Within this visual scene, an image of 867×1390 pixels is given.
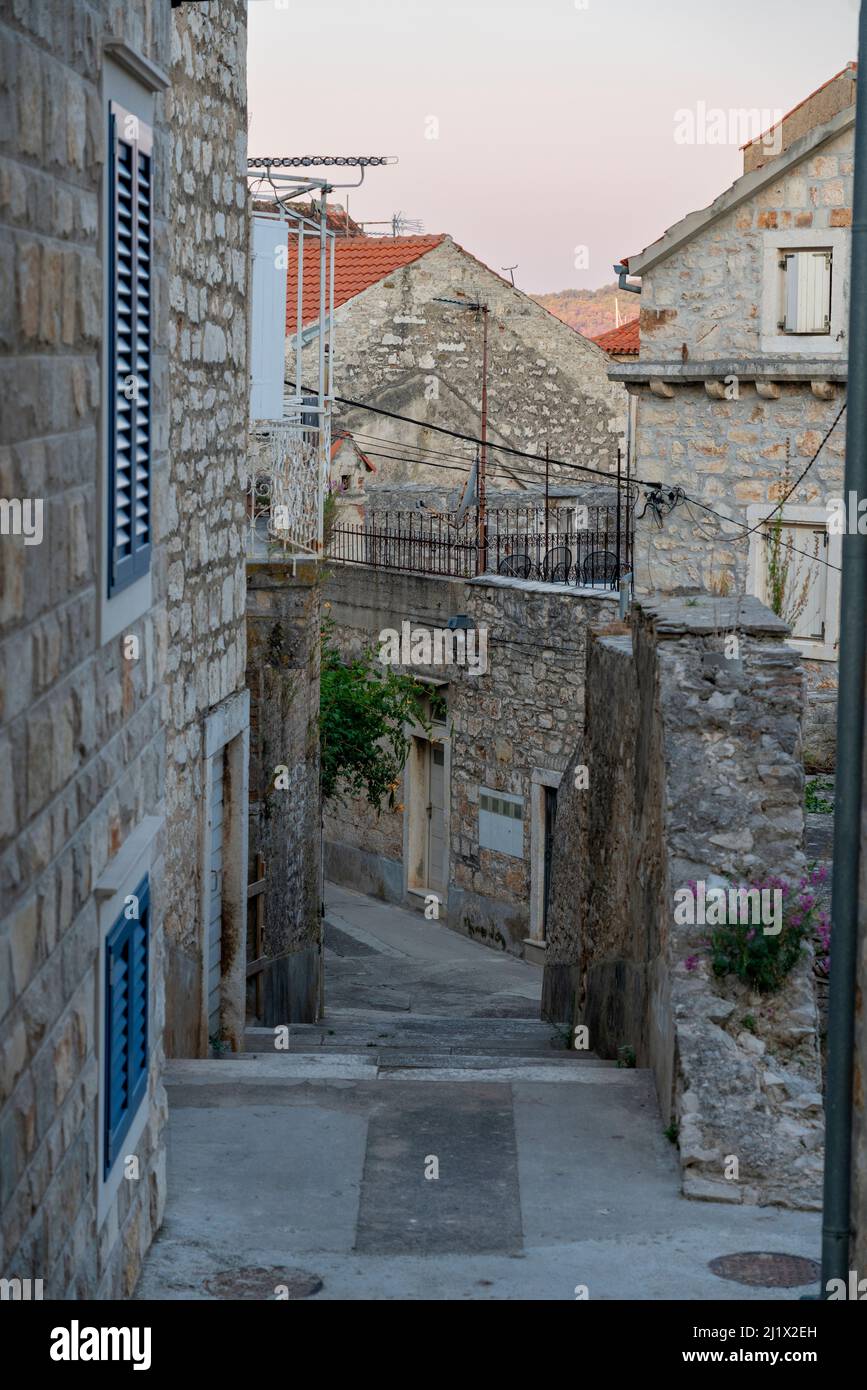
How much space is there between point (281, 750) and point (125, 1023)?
619cm

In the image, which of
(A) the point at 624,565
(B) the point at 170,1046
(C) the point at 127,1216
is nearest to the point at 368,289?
(A) the point at 624,565

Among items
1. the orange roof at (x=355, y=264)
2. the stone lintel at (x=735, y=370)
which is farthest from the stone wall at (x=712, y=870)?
the orange roof at (x=355, y=264)

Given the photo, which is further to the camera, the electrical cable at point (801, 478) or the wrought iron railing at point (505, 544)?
the wrought iron railing at point (505, 544)

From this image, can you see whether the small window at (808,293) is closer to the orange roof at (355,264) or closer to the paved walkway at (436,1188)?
the paved walkway at (436,1188)

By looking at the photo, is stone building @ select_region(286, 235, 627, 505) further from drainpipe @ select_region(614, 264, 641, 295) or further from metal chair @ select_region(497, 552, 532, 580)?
drainpipe @ select_region(614, 264, 641, 295)

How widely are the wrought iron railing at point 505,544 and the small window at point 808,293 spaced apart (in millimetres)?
3176

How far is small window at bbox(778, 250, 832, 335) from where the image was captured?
14.9 metres

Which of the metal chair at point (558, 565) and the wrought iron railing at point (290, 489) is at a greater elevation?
the wrought iron railing at point (290, 489)

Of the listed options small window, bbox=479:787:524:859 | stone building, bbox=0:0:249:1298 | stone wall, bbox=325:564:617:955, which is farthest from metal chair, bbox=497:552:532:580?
stone building, bbox=0:0:249:1298

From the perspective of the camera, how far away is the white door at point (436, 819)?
18609 millimetres

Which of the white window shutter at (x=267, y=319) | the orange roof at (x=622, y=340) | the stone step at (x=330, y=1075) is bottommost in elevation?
the stone step at (x=330, y=1075)

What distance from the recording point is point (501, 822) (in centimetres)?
1702

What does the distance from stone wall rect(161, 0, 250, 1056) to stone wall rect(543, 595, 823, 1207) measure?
198cm
